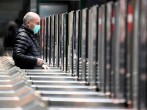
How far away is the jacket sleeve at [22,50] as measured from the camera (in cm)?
616

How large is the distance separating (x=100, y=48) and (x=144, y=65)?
37.8 inches

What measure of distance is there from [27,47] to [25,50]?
47mm

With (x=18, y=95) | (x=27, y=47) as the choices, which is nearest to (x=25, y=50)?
(x=27, y=47)

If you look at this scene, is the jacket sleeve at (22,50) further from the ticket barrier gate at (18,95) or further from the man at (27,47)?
the ticket barrier gate at (18,95)

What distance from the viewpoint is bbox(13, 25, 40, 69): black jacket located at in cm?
618

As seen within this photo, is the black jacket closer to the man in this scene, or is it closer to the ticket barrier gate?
the man

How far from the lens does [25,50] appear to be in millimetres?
6348

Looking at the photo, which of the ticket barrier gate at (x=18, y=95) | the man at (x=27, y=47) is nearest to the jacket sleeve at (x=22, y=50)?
the man at (x=27, y=47)

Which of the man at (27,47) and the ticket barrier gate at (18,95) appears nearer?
the ticket barrier gate at (18,95)

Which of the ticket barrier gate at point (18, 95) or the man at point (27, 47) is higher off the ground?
the man at point (27, 47)

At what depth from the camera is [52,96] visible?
3432 millimetres

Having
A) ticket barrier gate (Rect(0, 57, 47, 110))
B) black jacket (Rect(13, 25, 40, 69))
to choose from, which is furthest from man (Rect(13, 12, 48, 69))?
ticket barrier gate (Rect(0, 57, 47, 110))

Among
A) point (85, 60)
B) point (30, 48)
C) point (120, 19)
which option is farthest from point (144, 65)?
point (30, 48)

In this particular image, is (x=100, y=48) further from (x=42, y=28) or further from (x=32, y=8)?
(x=32, y=8)
